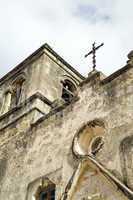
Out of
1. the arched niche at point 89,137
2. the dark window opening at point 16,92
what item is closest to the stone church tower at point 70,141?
the arched niche at point 89,137

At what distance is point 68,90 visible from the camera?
48.7 ft

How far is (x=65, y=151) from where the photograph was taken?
9.99 metres

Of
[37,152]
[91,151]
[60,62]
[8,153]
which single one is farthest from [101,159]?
[60,62]

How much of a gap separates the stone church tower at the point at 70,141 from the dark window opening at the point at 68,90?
0.60 meters

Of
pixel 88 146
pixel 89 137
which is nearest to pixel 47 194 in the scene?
pixel 88 146

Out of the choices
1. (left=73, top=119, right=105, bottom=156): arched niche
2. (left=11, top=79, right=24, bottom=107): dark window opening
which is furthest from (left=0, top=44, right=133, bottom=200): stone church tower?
(left=11, top=79, right=24, bottom=107): dark window opening

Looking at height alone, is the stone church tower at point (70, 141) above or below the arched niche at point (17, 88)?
below

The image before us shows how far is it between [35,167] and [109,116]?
258 centimetres

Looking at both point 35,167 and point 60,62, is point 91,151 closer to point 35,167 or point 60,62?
point 35,167

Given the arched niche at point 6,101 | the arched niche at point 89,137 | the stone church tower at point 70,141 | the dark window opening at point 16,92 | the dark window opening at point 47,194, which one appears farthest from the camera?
the arched niche at point 6,101

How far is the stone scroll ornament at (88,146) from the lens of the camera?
29.1ft

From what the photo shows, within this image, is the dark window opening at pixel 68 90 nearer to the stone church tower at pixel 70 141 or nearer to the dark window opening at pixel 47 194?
the stone church tower at pixel 70 141

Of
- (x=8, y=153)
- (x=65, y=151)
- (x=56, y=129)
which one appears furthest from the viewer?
(x=8, y=153)

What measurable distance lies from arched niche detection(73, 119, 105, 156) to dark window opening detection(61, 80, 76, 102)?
456 centimetres
